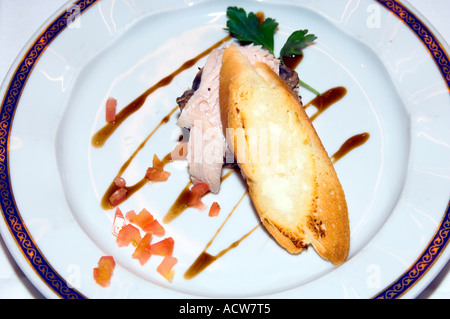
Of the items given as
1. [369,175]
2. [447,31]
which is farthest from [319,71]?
[447,31]

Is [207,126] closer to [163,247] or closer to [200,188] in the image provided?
[200,188]

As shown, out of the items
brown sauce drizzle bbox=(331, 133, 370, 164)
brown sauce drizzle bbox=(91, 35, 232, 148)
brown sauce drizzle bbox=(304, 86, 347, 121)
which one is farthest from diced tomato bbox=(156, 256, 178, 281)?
brown sauce drizzle bbox=(304, 86, 347, 121)

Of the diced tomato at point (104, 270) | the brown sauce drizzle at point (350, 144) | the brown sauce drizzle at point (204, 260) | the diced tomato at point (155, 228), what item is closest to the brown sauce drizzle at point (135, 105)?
the diced tomato at point (155, 228)

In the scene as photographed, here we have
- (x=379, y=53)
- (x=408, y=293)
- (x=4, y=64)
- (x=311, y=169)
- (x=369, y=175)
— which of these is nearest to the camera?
(x=408, y=293)

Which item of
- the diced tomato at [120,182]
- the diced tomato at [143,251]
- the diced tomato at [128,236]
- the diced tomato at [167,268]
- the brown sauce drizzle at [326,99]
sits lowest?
the diced tomato at [167,268]

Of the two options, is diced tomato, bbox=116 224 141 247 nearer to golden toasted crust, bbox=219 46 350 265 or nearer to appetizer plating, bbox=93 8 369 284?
appetizer plating, bbox=93 8 369 284

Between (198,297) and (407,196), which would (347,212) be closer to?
(407,196)

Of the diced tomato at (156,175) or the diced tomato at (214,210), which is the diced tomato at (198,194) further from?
the diced tomato at (156,175)
